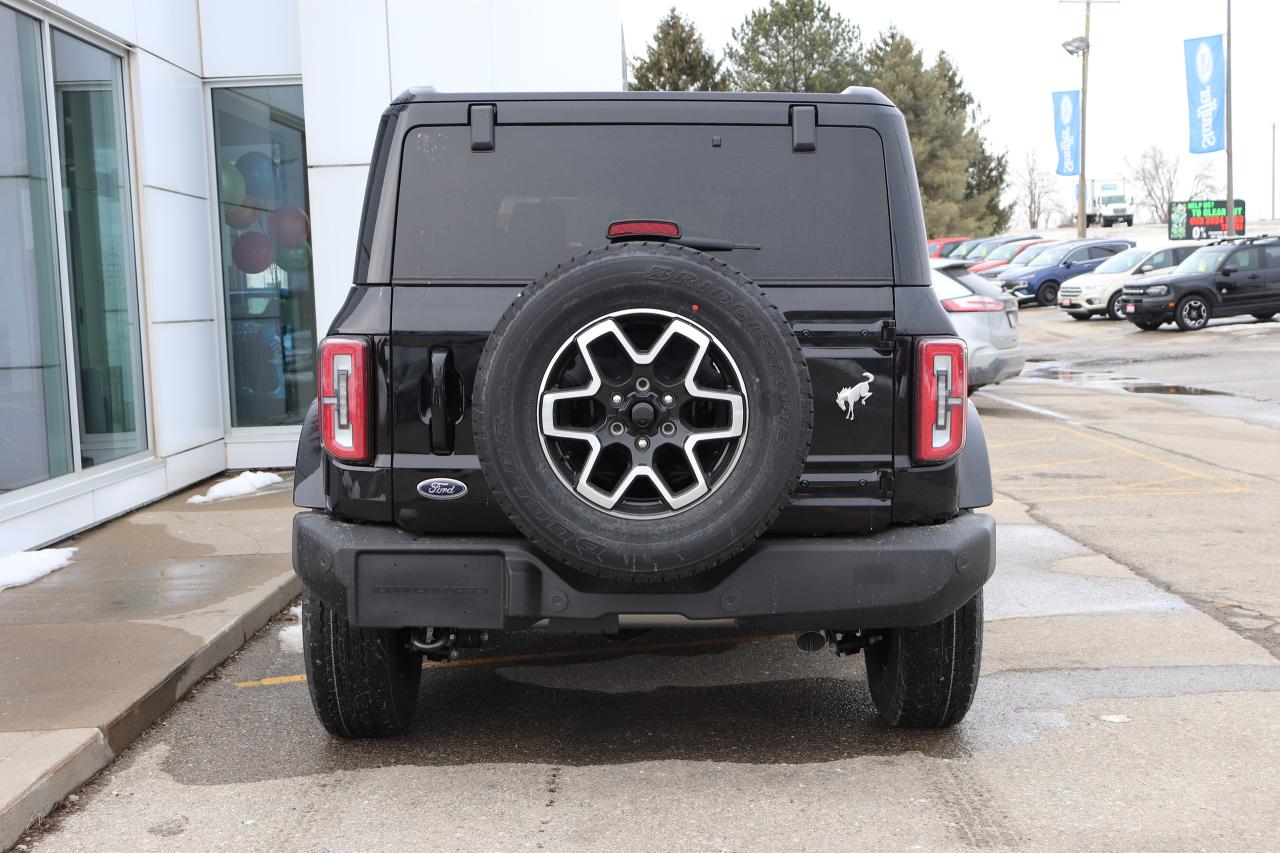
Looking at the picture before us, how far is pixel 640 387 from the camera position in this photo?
3.57m

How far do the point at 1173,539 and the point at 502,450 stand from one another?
569 cm

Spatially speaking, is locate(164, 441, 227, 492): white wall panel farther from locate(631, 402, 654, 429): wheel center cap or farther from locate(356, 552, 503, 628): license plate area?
locate(631, 402, 654, 429): wheel center cap

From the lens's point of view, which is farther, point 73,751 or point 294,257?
point 294,257

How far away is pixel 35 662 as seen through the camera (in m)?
5.38

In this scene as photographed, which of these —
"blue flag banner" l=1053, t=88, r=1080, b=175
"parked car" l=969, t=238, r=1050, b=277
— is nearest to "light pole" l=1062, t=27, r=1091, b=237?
"blue flag banner" l=1053, t=88, r=1080, b=175

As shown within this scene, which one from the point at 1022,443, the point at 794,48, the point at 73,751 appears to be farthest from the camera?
the point at 794,48

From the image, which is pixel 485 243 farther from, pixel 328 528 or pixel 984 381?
pixel 984 381

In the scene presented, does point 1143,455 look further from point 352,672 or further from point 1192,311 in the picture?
point 1192,311

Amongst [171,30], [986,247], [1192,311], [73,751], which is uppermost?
[171,30]

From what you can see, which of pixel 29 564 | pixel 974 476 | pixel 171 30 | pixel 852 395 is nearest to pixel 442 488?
pixel 852 395

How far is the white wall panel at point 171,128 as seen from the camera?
384 inches

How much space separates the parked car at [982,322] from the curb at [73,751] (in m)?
10.2

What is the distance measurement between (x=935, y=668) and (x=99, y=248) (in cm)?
705

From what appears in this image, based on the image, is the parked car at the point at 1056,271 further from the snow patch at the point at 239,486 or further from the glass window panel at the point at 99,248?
the glass window panel at the point at 99,248
